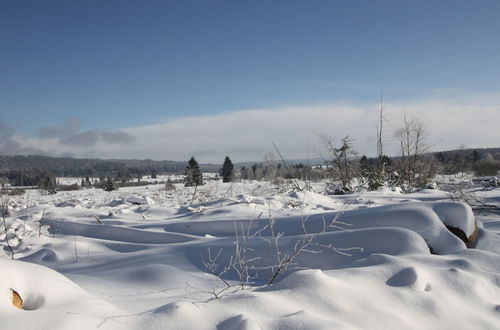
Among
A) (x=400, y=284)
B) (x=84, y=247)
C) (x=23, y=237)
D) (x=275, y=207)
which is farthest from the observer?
(x=275, y=207)

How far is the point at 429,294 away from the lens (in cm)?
180

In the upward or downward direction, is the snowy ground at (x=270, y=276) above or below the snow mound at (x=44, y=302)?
below

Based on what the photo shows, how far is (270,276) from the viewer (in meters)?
2.46

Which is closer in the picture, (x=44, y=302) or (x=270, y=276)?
(x=44, y=302)

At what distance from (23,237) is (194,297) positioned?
311 centimetres

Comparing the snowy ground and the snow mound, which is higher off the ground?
the snow mound

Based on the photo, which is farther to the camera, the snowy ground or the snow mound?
the snowy ground

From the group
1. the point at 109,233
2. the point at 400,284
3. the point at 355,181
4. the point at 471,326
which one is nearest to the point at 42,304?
the point at 400,284

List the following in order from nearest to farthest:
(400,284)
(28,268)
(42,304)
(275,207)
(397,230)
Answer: (42,304) → (28,268) → (400,284) → (397,230) → (275,207)

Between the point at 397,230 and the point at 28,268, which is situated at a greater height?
the point at 28,268

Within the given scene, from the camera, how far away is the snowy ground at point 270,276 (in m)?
1.40

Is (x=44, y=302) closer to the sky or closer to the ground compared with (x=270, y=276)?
closer to the sky

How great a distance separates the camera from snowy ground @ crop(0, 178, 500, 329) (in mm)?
1399

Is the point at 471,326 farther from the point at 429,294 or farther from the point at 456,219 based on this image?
the point at 456,219
